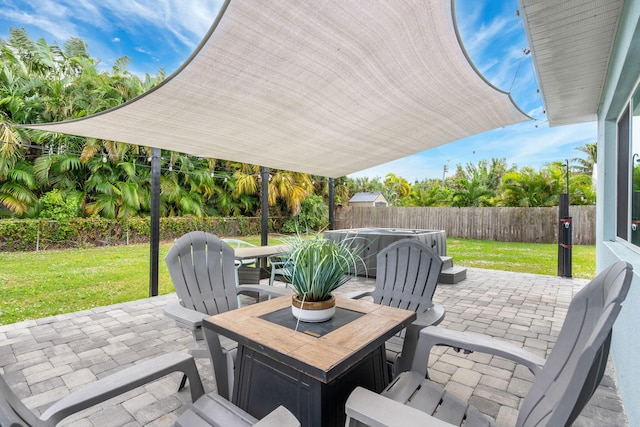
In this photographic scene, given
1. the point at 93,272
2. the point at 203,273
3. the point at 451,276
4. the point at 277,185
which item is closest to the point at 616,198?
the point at 451,276

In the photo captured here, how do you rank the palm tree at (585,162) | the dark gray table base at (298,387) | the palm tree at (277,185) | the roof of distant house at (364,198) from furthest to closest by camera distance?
the palm tree at (585,162) < the roof of distant house at (364,198) < the palm tree at (277,185) < the dark gray table base at (298,387)

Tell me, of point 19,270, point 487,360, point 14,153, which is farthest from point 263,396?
point 14,153

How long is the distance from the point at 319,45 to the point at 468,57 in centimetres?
Result: 139

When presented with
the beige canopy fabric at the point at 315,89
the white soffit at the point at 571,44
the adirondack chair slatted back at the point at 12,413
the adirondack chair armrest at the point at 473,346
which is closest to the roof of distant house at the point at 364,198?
the beige canopy fabric at the point at 315,89

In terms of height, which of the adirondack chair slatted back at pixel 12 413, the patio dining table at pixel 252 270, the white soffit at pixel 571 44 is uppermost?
the white soffit at pixel 571 44

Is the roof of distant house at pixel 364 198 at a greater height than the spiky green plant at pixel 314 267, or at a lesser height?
greater

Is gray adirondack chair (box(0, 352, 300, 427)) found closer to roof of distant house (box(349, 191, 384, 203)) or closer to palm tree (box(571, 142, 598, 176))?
roof of distant house (box(349, 191, 384, 203))

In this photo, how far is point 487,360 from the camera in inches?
120

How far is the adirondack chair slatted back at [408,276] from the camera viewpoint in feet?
9.09

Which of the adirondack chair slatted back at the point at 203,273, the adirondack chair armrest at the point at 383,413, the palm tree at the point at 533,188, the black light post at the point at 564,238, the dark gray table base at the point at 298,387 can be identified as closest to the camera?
the adirondack chair armrest at the point at 383,413

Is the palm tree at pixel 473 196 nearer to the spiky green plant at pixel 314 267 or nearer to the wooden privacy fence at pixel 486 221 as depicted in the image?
the wooden privacy fence at pixel 486 221

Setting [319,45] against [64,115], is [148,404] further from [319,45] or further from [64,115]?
[64,115]

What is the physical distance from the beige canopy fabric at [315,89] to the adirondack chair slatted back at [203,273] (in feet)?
4.68

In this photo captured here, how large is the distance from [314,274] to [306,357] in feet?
1.57
